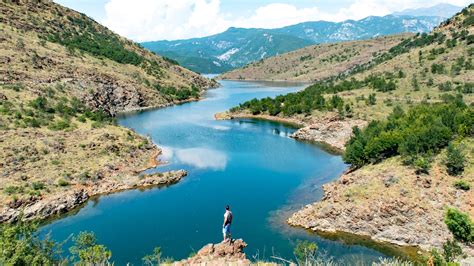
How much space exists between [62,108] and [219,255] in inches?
2749

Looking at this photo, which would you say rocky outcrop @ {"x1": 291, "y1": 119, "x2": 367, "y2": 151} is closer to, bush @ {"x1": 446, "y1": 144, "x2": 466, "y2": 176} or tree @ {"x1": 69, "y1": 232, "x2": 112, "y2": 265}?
bush @ {"x1": 446, "y1": 144, "x2": 466, "y2": 176}

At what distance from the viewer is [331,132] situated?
94.6 meters

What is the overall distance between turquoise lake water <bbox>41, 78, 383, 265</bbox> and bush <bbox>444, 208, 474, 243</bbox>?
25.5 feet

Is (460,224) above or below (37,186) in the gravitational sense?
above

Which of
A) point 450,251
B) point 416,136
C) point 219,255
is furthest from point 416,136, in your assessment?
point 219,255

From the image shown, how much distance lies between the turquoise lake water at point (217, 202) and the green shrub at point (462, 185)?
1258 cm

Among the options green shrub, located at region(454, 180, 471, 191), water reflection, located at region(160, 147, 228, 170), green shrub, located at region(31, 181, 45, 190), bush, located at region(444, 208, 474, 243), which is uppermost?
green shrub, located at region(454, 180, 471, 191)

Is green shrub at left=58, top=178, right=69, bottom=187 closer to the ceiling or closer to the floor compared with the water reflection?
closer to the ceiling

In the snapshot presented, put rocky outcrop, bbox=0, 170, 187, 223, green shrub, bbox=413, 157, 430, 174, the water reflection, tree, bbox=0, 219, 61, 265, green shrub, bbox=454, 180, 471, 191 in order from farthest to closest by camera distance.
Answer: the water reflection → rocky outcrop, bbox=0, 170, 187, 223 → green shrub, bbox=413, 157, 430, 174 → green shrub, bbox=454, 180, 471, 191 → tree, bbox=0, 219, 61, 265

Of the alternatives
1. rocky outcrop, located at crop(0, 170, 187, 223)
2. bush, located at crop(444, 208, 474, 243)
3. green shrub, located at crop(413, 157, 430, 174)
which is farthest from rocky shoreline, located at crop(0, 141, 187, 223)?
bush, located at crop(444, 208, 474, 243)

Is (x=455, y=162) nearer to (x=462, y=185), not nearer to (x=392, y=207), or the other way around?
(x=462, y=185)

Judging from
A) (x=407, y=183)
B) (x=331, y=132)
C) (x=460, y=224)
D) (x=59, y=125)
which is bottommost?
(x=331, y=132)

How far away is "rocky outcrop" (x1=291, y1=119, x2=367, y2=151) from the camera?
299 feet

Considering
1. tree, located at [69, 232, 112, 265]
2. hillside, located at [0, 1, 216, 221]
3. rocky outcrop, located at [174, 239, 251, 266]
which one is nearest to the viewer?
rocky outcrop, located at [174, 239, 251, 266]
